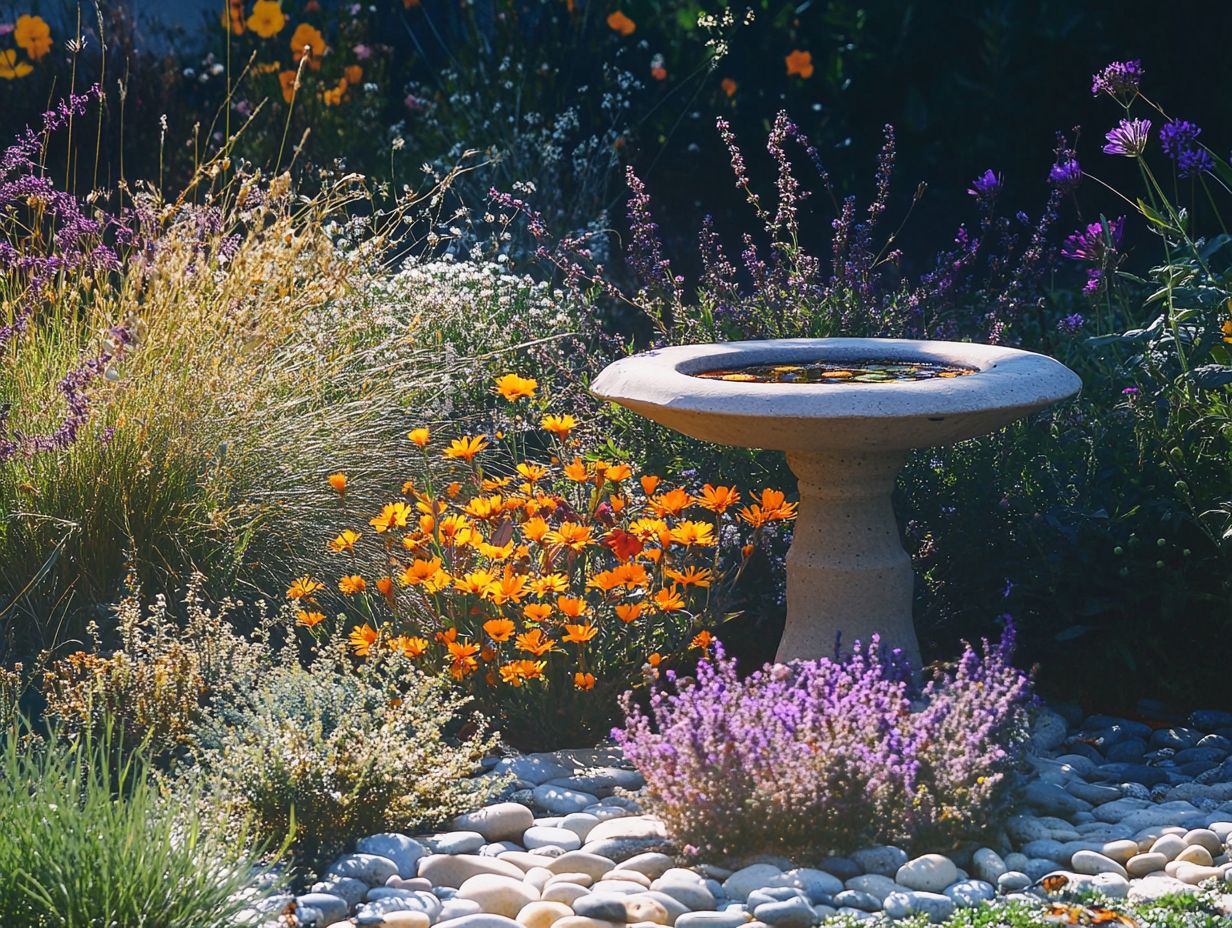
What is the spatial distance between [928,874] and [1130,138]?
223cm

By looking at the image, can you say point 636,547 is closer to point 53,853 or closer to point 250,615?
point 250,615

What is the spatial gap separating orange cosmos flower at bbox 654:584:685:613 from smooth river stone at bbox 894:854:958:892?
0.97m

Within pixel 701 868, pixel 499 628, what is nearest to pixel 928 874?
pixel 701 868

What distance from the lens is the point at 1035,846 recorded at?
3.19m

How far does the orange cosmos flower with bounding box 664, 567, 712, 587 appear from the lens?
12.3 ft

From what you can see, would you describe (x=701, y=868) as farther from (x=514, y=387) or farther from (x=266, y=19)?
(x=266, y=19)

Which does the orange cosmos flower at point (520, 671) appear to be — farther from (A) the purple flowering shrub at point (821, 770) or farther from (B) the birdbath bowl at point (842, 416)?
(B) the birdbath bowl at point (842, 416)

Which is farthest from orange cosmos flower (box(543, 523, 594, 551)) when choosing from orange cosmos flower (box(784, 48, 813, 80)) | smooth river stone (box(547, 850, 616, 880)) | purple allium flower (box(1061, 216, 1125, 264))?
orange cosmos flower (box(784, 48, 813, 80))

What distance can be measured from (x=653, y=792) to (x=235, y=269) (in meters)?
2.32

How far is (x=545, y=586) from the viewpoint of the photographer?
3.70 metres

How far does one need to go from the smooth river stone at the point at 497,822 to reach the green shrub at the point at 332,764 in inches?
1.4

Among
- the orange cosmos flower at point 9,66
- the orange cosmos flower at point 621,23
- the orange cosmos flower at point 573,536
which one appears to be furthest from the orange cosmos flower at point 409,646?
the orange cosmos flower at point 621,23

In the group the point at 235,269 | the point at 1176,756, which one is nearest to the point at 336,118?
the point at 235,269

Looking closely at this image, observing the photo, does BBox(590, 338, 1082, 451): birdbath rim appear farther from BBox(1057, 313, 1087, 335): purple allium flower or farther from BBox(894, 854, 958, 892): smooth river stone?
BBox(1057, 313, 1087, 335): purple allium flower
